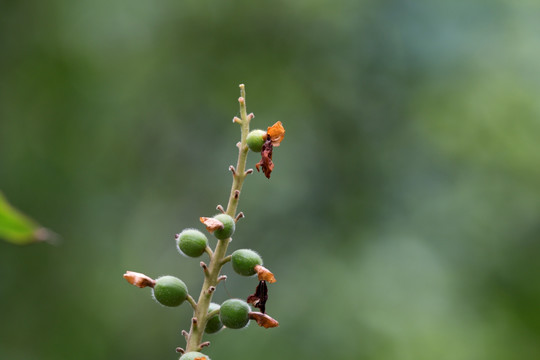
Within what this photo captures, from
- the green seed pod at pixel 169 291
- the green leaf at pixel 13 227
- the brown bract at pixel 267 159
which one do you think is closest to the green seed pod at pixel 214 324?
the green seed pod at pixel 169 291

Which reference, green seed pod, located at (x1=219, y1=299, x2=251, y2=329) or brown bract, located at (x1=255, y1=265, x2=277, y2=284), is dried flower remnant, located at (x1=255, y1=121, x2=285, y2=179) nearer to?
brown bract, located at (x1=255, y1=265, x2=277, y2=284)

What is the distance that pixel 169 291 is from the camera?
2.10 meters

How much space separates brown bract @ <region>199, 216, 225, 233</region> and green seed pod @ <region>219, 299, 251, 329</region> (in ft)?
0.90

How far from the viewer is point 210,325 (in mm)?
2133

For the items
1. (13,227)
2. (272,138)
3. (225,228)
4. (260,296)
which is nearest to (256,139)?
(272,138)

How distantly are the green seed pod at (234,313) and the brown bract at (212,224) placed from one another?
0.90 feet

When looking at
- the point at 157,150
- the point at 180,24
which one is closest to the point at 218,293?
the point at 157,150

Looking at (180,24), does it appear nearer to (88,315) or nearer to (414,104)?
(414,104)

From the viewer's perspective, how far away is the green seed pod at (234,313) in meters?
1.98

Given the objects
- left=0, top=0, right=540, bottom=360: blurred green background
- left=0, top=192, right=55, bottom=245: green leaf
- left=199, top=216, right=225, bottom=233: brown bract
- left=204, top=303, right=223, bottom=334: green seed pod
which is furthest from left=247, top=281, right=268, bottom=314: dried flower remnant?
left=0, top=0, right=540, bottom=360: blurred green background

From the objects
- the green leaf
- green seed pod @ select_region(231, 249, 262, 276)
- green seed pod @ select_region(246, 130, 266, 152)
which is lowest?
green seed pod @ select_region(231, 249, 262, 276)

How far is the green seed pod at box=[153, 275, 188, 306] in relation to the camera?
210cm

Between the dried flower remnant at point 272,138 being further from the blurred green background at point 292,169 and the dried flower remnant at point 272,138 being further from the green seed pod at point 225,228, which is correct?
the blurred green background at point 292,169

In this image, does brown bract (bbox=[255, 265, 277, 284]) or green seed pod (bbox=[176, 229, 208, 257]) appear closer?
brown bract (bbox=[255, 265, 277, 284])
